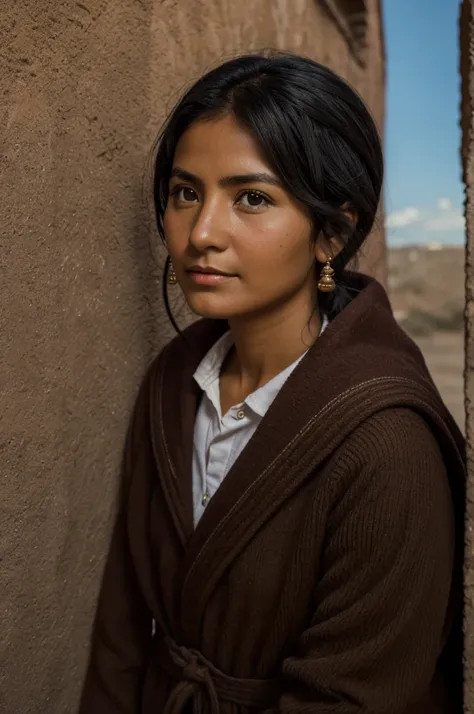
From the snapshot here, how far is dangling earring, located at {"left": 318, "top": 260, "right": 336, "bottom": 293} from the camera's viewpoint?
1.07 meters

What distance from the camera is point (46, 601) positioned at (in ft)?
3.59

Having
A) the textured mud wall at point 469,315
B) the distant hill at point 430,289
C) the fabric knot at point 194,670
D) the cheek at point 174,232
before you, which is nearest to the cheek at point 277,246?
the cheek at point 174,232

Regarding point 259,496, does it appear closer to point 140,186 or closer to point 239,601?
point 239,601

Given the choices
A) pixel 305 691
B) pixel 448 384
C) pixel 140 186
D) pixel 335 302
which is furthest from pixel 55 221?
pixel 448 384

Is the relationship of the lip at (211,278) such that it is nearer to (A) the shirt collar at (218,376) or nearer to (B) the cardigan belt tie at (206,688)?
(A) the shirt collar at (218,376)

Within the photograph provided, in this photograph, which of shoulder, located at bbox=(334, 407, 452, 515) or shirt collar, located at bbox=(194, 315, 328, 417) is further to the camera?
shirt collar, located at bbox=(194, 315, 328, 417)

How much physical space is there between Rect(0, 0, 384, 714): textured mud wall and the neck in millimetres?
230

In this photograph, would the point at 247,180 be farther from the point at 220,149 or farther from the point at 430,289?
the point at 430,289

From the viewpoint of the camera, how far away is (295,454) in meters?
0.97

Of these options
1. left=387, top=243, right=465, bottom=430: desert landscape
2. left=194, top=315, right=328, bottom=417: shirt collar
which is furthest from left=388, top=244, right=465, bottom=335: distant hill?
left=194, top=315, right=328, bottom=417: shirt collar

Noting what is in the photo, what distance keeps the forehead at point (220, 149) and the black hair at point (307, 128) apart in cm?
1

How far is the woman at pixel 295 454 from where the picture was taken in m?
0.91

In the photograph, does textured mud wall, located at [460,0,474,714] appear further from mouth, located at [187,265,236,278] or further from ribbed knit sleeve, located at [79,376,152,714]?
ribbed knit sleeve, located at [79,376,152,714]

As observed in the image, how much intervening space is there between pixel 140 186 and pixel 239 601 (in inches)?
27.3
